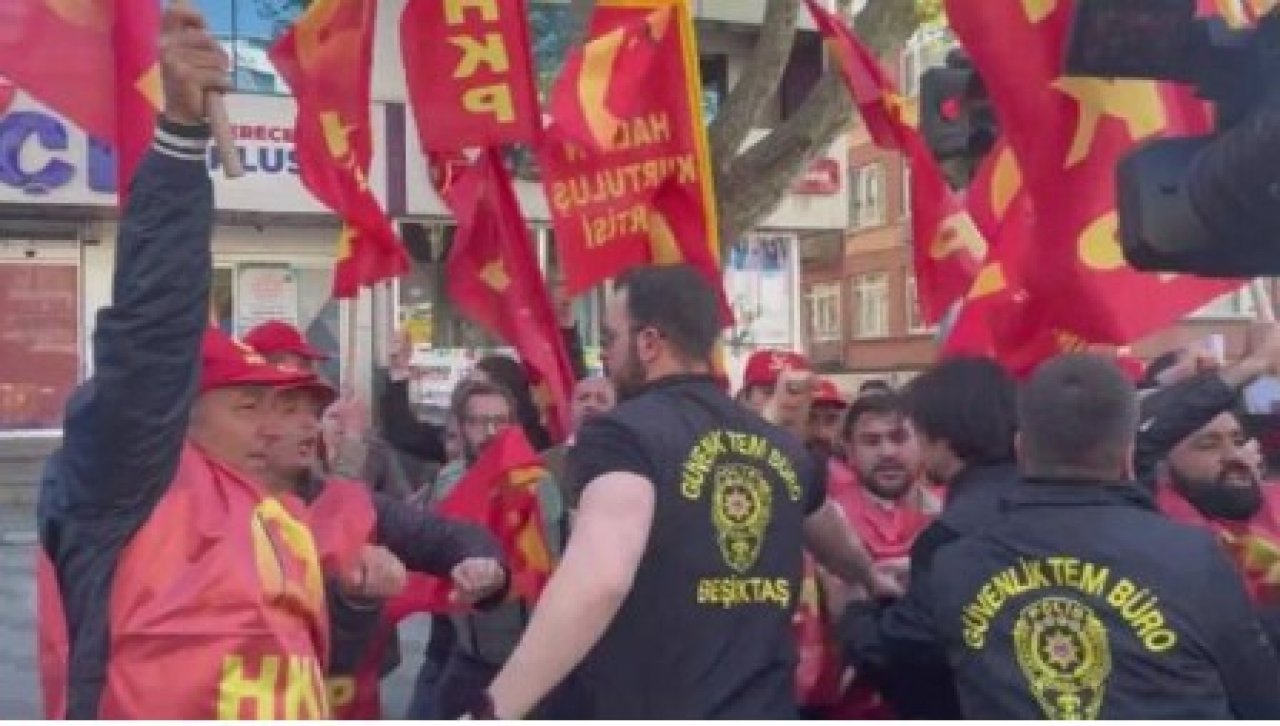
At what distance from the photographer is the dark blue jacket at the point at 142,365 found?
2.67 metres

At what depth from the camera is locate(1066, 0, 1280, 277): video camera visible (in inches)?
119

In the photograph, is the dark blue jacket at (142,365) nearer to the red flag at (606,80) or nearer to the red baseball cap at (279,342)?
the red baseball cap at (279,342)

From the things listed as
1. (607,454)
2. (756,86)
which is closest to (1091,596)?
(607,454)

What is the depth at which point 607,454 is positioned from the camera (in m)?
3.27

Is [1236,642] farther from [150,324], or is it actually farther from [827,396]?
[827,396]

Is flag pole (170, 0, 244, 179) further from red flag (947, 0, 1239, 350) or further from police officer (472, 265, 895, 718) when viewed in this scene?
red flag (947, 0, 1239, 350)

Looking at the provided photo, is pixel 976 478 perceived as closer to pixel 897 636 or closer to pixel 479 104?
pixel 897 636

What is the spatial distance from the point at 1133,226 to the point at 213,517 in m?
1.74

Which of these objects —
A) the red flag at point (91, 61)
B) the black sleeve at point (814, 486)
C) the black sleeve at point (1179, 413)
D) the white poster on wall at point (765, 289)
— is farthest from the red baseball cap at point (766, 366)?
the white poster on wall at point (765, 289)

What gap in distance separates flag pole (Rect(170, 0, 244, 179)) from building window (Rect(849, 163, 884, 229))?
36.1 meters

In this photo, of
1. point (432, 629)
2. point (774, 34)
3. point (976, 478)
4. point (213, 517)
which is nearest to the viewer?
point (213, 517)

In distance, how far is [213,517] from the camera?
2.90m

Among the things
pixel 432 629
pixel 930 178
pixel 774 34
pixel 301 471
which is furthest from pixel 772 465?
pixel 774 34

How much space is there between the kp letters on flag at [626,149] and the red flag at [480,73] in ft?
0.43
